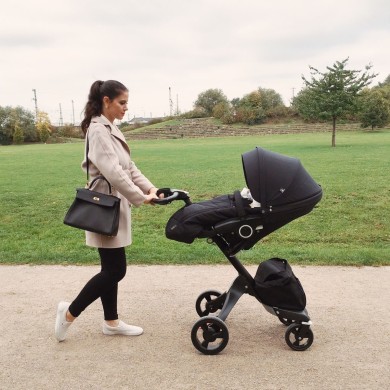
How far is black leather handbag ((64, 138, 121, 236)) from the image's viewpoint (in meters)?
3.42

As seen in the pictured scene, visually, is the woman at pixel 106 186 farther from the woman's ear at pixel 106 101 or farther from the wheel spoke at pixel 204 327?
the wheel spoke at pixel 204 327

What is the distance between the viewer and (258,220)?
344 centimetres

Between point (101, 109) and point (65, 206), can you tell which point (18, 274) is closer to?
point (101, 109)

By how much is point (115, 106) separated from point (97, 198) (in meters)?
0.72

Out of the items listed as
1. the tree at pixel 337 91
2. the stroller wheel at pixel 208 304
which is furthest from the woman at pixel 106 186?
the tree at pixel 337 91

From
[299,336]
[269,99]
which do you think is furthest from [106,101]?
[269,99]

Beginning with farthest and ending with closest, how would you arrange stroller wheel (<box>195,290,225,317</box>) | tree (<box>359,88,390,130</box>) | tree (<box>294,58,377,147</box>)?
tree (<box>359,88,390,130</box>) < tree (<box>294,58,377,147</box>) < stroller wheel (<box>195,290,225,317</box>)

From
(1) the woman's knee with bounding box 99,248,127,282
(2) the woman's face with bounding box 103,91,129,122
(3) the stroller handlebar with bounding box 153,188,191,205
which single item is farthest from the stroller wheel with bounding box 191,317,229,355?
(2) the woman's face with bounding box 103,91,129,122

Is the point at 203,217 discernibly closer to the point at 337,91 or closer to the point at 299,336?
the point at 299,336

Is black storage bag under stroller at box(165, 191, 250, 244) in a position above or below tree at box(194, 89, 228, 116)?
below

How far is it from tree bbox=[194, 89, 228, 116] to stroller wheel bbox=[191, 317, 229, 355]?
86.7 meters

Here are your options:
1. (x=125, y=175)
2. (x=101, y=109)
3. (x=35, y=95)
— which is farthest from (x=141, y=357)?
(x=35, y=95)

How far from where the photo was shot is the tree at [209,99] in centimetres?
8931

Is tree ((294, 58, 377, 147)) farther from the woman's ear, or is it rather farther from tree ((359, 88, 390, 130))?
the woman's ear
